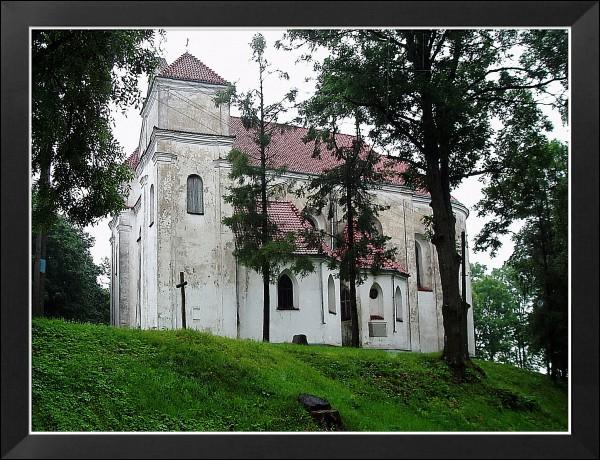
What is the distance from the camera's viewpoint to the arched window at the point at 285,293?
18094mm

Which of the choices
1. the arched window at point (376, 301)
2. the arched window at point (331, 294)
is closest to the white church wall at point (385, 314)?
the arched window at point (376, 301)

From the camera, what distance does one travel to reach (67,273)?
2003 centimetres

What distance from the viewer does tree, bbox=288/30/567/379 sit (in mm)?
11617

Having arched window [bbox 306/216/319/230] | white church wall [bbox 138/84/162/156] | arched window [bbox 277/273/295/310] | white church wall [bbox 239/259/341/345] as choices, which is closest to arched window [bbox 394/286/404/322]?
white church wall [bbox 239/259/341/345]

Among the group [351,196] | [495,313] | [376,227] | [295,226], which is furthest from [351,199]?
[495,313]

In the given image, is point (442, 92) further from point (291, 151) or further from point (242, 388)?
point (291, 151)

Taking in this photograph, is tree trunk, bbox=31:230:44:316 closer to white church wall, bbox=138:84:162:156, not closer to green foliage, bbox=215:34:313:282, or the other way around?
green foliage, bbox=215:34:313:282

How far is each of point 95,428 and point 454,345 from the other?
652cm

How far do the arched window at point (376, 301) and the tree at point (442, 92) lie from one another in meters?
7.93

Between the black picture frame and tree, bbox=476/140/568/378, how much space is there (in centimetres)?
985

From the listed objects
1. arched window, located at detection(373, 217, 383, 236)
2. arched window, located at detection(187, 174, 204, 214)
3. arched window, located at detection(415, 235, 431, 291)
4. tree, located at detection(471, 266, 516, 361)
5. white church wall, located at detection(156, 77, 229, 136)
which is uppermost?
white church wall, located at detection(156, 77, 229, 136)

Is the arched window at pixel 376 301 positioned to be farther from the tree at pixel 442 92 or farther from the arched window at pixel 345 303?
the tree at pixel 442 92
